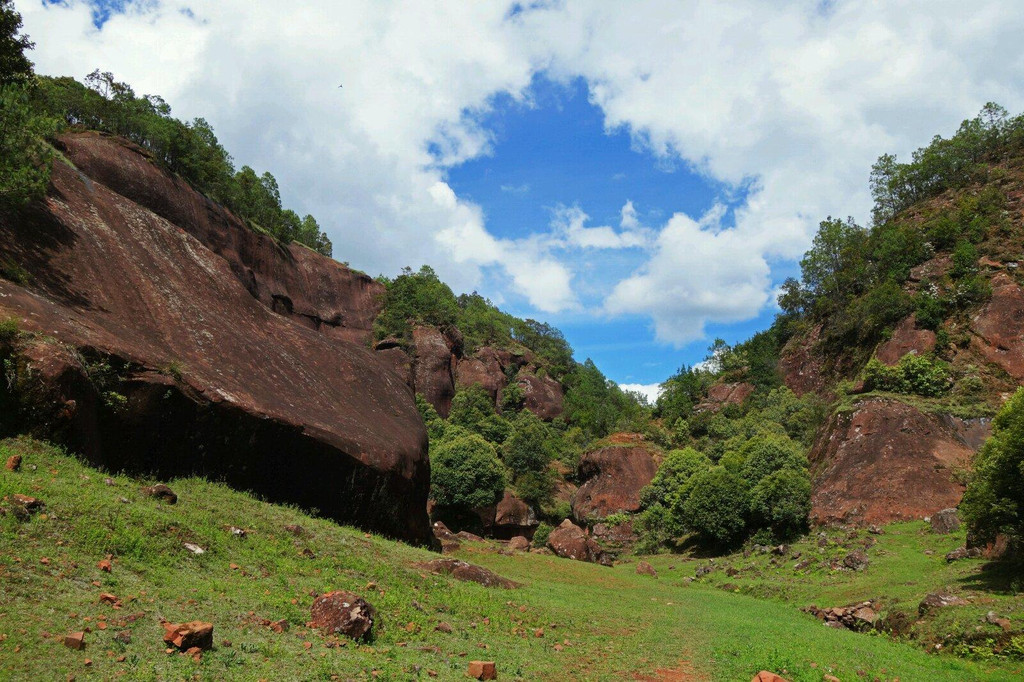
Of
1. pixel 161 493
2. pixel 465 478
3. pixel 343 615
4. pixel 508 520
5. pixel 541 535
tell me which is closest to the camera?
pixel 343 615

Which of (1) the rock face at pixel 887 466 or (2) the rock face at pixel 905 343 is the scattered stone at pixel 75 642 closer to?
(1) the rock face at pixel 887 466

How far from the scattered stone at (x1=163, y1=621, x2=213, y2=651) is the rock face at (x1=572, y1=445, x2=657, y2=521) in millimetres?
65675

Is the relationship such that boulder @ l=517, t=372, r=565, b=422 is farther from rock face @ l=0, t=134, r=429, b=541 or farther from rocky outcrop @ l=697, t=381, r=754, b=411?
rock face @ l=0, t=134, r=429, b=541

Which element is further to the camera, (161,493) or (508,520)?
(508,520)

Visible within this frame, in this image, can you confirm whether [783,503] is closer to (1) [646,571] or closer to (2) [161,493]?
(1) [646,571]

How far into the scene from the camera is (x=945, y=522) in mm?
33188

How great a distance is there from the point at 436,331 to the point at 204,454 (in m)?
81.1

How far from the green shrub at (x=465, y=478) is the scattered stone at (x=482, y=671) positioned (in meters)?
46.3

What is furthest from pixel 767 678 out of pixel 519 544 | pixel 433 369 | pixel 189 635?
pixel 433 369

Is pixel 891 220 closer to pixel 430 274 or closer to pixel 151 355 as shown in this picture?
pixel 430 274

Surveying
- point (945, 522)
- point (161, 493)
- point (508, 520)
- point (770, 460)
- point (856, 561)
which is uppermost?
point (770, 460)

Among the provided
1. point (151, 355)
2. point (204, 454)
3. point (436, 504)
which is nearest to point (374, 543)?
point (204, 454)

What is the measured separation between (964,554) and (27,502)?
35158mm

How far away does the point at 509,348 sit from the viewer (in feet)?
382
